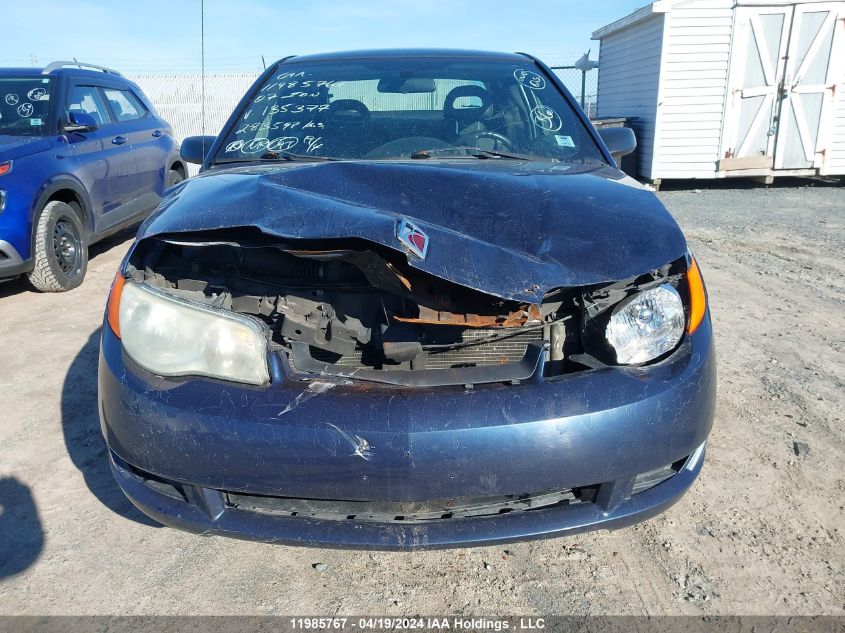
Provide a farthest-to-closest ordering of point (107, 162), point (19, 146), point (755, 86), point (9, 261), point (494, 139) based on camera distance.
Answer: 1. point (755, 86)
2. point (107, 162)
3. point (19, 146)
4. point (9, 261)
5. point (494, 139)

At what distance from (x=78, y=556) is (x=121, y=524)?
0.60 ft

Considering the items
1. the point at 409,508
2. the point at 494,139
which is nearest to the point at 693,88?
the point at 494,139

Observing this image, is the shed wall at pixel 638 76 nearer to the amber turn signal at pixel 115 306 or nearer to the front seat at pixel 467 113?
the front seat at pixel 467 113

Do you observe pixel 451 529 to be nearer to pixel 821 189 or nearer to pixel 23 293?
pixel 23 293

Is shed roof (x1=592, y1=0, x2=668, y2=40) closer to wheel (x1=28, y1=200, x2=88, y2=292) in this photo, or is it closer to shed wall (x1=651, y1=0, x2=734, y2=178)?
shed wall (x1=651, y1=0, x2=734, y2=178)

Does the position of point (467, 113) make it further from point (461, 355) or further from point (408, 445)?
point (408, 445)

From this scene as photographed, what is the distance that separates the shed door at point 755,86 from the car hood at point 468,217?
982 centimetres

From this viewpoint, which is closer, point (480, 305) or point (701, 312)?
point (480, 305)

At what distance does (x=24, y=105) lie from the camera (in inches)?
211

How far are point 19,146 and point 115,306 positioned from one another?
3.93 metres

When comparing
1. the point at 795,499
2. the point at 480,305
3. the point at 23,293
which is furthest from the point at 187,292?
the point at 23,293

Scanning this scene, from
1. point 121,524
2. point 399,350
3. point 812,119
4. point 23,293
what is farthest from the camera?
point 812,119

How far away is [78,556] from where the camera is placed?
2.08 meters

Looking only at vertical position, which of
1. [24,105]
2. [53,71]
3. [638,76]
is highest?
[638,76]
